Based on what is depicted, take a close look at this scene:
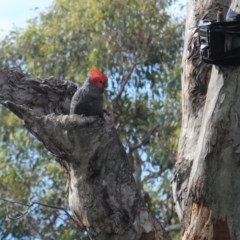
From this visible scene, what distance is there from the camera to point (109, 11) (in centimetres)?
973

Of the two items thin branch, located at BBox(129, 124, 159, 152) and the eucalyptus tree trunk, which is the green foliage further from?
the eucalyptus tree trunk

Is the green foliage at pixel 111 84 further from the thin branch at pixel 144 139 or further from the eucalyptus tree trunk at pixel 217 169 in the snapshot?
the eucalyptus tree trunk at pixel 217 169

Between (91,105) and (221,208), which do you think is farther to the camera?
(91,105)

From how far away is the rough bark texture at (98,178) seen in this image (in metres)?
3.51

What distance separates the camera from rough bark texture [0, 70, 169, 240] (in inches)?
138

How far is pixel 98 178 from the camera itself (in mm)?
3541

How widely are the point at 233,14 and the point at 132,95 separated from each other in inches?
271

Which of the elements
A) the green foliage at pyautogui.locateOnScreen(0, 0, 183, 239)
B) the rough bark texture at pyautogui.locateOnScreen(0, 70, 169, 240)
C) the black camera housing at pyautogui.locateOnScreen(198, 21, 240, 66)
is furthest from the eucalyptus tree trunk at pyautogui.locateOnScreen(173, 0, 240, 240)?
the green foliage at pyautogui.locateOnScreen(0, 0, 183, 239)

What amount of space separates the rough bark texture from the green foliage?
Answer: 5.64 meters

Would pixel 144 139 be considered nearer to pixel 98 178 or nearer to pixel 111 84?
pixel 111 84

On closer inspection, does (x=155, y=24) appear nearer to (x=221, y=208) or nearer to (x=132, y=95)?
(x=132, y=95)

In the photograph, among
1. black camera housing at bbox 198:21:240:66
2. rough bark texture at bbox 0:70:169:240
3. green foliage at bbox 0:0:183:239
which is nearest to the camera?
black camera housing at bbox 198:21:240:66

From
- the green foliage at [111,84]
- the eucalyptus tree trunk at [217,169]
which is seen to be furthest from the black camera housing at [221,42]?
the green foliage at [111,84]

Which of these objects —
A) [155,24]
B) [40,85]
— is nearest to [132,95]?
[155,24]
